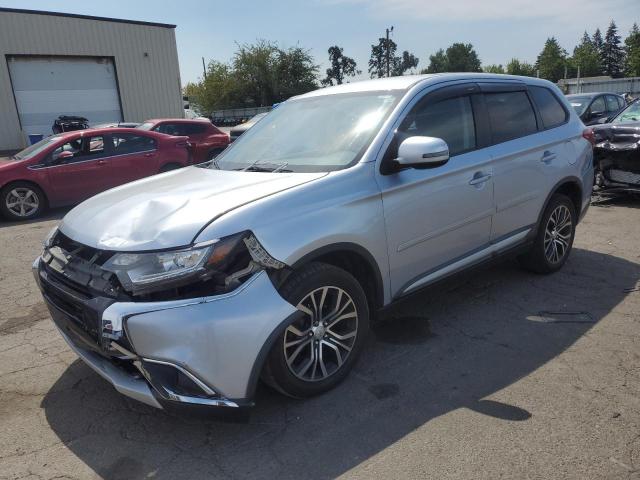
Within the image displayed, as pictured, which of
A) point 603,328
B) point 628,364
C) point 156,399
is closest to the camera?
point 156,399

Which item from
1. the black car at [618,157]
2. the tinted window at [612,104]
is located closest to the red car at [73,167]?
the black car at [618,157]

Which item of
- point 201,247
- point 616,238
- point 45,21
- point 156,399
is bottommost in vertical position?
point 616,238

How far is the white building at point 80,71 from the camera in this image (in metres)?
20.9

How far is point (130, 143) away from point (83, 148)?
2.94 ft

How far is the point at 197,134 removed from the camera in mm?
12648

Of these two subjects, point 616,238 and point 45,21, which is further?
point 45,21

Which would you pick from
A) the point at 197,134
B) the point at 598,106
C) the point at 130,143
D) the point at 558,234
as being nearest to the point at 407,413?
the point at 558,234

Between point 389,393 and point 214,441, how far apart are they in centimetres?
106

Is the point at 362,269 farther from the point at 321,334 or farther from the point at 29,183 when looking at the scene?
the point at 29,183

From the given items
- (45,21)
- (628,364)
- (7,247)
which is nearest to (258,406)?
(628,364)

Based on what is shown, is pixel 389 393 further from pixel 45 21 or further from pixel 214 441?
pixel 45 21

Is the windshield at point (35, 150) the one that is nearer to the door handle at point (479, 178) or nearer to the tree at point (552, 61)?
the door handle at point (479, 178)

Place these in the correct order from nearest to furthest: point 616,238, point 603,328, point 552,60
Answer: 1. point 603,328
2. point 616,238
3. point 552,60

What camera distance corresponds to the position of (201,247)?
2.51 metres
